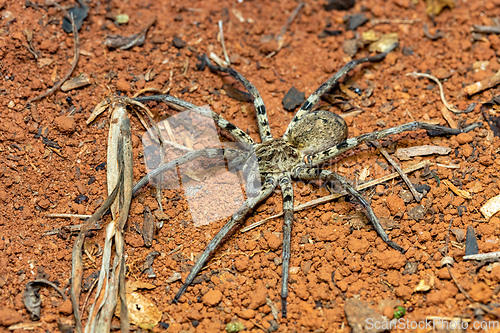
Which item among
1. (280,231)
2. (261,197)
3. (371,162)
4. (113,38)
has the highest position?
(113,38)

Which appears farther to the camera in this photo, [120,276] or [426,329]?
[120,276]

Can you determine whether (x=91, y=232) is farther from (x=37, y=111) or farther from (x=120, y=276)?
(x=37, y=111)

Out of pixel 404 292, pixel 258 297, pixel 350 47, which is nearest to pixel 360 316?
pixel 404 292

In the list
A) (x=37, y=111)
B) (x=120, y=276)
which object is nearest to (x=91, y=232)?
(x=120, y=276)

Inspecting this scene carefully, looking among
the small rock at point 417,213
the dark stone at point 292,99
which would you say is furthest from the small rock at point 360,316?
the dark stone at point 292,99

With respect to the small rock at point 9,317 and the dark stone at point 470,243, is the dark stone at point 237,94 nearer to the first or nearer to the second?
the dark stone at point 470,243

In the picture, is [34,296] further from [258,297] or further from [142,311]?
[258,297]
